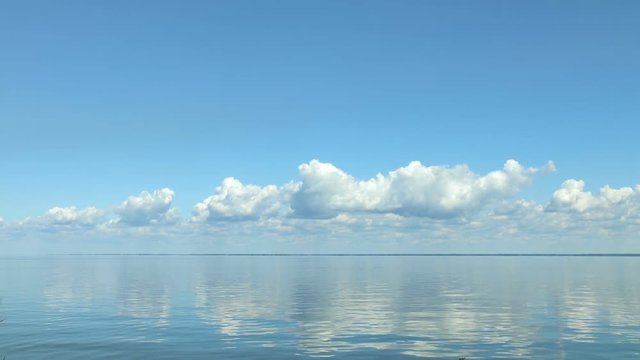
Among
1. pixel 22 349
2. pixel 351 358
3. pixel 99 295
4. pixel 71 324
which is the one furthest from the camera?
pixel 99 295

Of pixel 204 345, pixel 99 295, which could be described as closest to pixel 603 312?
pixel 204 345

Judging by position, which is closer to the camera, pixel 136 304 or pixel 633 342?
pixel 633 342

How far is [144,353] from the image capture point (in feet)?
184

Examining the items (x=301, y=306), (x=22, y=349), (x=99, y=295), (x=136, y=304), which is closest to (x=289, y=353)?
(x=22, y=349)

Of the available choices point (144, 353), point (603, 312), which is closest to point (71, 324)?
point (144, 353)

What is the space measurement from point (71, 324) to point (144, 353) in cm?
2435

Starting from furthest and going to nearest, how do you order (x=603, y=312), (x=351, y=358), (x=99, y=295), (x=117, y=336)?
(x=99, y=295) → (x=603, y=312) → (x=117, y=336) → (x=351, y=358)

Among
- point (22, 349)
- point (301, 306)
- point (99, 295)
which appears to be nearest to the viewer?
point (22, 349)

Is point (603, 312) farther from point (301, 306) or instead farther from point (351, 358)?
point (351, 358)

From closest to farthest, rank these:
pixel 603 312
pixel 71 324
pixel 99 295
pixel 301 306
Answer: pixel 71 324 < pixel 603 312 < pixel 301 306 < pixel 99 295

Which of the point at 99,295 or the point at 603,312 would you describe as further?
the point at 99,295

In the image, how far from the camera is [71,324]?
246 ft

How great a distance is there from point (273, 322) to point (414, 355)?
27.4 meters

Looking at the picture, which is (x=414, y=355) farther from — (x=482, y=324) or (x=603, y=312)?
(x=603, y=312)
